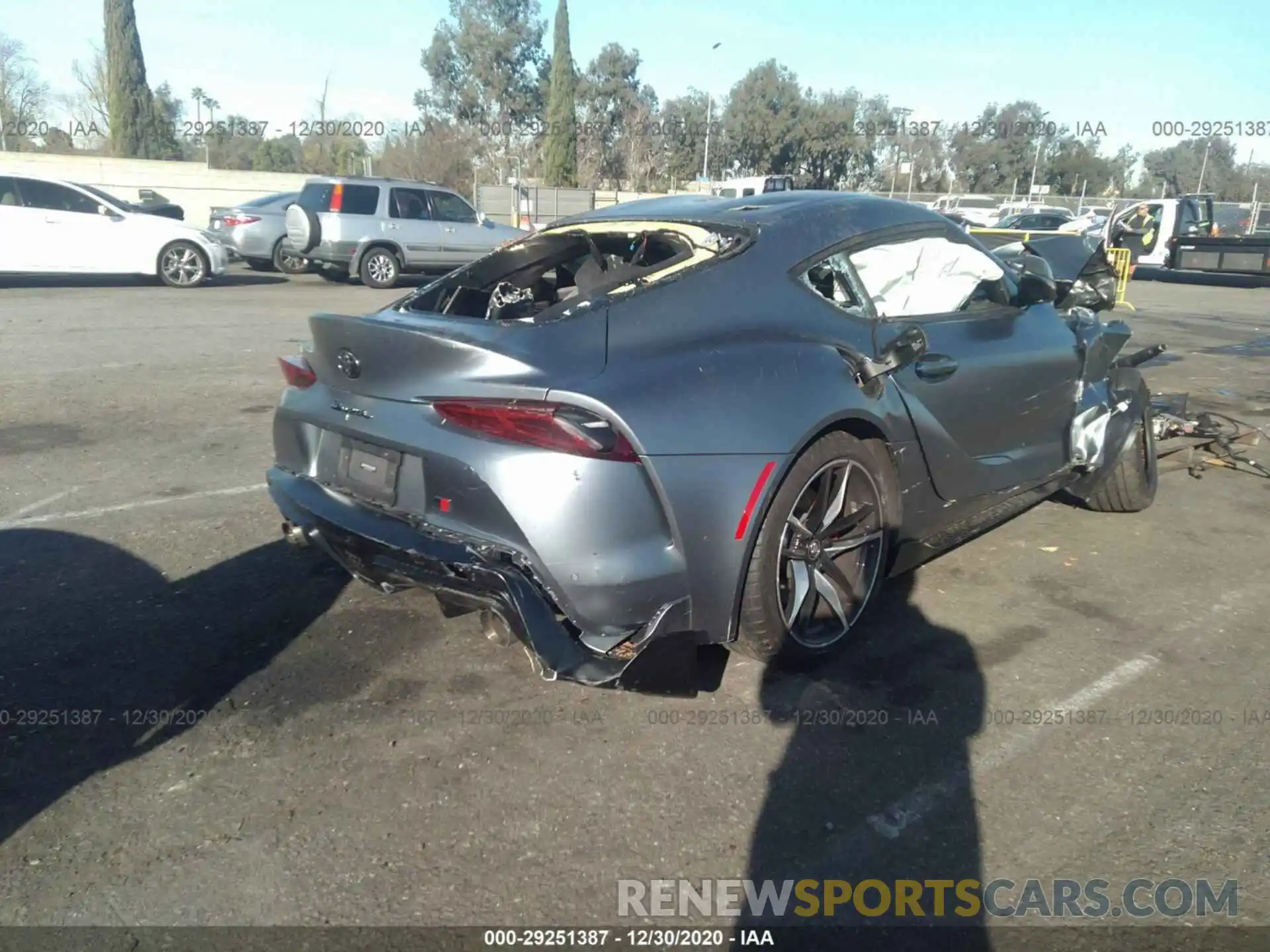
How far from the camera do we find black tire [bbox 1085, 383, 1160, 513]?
524 cm

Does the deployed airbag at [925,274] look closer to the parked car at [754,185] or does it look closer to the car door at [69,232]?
the car door at [69,232]

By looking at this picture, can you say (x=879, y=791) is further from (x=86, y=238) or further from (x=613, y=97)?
(x=613, y=97)

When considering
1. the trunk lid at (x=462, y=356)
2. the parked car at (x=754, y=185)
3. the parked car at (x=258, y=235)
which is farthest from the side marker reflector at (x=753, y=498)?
the parked car at (x=754, y=185)

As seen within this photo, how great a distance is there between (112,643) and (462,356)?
1.83 metres

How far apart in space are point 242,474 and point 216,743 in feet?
10.1

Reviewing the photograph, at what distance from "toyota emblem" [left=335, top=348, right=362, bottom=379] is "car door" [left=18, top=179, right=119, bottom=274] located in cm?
1406

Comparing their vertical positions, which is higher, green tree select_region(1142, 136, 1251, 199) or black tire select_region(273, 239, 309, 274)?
green tree select_region(1142, 136, 1251, 199)

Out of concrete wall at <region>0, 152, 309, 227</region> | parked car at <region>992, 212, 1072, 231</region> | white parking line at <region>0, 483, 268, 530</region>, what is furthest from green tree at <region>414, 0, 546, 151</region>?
white parking line at <region>0, 483, 268, 530</region>

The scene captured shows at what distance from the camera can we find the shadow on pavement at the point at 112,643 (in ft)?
9.82

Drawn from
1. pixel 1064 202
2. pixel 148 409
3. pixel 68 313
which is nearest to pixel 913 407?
pixel 148 409

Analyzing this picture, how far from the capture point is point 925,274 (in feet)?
14.5

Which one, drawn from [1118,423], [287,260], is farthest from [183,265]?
[1118,423]

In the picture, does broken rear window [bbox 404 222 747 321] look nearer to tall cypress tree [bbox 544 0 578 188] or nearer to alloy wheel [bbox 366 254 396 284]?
alloy wheel [bbox 366 254 396 284]

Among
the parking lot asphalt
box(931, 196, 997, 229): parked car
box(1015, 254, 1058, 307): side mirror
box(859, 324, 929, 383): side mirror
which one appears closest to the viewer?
the parking lot asphalt
